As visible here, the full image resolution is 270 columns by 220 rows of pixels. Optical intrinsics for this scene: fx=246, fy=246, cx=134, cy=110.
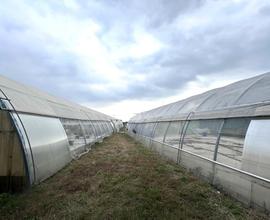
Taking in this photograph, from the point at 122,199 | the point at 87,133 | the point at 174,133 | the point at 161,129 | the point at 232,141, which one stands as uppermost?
the point at 161,129

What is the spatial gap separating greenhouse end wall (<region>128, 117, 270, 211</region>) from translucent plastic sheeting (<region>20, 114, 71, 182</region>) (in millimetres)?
4372

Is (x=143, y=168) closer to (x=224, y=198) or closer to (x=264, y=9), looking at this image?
(x=224, y=198)

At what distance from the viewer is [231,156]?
5766 millimetres

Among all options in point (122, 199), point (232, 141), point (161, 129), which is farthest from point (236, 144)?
point (161, 129)

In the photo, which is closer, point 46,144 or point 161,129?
point 46,144

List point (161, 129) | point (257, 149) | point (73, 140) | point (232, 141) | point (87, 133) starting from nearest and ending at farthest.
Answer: point (257, 149) → point (232, 141) → point (73, 140) → point (161, 129) → point (87, 133)

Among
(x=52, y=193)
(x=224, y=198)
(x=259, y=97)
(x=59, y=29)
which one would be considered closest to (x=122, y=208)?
(x=52, y=193)

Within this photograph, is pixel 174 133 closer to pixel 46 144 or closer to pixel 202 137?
pixel 202 137

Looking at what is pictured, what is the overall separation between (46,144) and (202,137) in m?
4.76

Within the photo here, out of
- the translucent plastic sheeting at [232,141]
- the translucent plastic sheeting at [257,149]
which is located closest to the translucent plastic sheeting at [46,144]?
the translucent plastic sheeting at [232,141]

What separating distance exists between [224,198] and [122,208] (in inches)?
89.9

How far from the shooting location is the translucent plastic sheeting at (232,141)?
5.48 meters

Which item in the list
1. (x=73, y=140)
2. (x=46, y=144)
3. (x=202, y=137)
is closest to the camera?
(x=46, y=144)

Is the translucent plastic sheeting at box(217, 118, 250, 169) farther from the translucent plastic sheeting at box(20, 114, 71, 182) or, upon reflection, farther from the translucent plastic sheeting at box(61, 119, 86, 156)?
the translucent plastic sheeting at box(61, 119, 86, 156)
